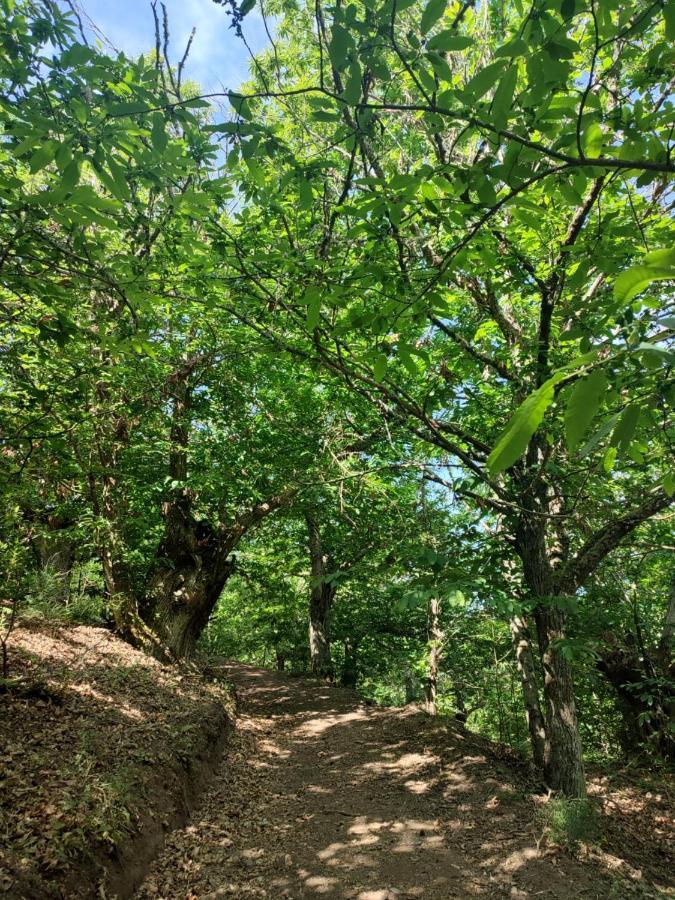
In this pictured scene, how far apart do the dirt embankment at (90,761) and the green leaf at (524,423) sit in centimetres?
369

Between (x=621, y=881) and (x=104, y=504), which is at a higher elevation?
(x=104, y=504)

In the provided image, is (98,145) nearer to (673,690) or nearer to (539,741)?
(539,741)

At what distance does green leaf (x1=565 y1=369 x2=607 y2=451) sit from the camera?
745 mm

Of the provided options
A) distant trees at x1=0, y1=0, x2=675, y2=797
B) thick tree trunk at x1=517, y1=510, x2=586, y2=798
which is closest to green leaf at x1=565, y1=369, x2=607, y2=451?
distant trees at x1=0, y1=0, x2=675, y2=797

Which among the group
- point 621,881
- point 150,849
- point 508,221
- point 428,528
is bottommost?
point 621,881

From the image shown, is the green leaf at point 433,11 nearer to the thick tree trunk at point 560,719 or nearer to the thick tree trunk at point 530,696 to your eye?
the thick tree trunk at point 560,719

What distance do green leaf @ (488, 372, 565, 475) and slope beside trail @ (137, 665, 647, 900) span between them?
451 centimetres

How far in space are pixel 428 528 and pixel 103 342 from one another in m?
3.30

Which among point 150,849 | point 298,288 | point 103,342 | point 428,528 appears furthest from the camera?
point 428,528

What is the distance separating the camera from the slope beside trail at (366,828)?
400cm

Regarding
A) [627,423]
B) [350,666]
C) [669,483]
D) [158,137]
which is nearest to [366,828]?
[669,483]

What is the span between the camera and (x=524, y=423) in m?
0.69

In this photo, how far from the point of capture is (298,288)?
2.64 m

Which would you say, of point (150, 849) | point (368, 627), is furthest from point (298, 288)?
point (368, 627)
